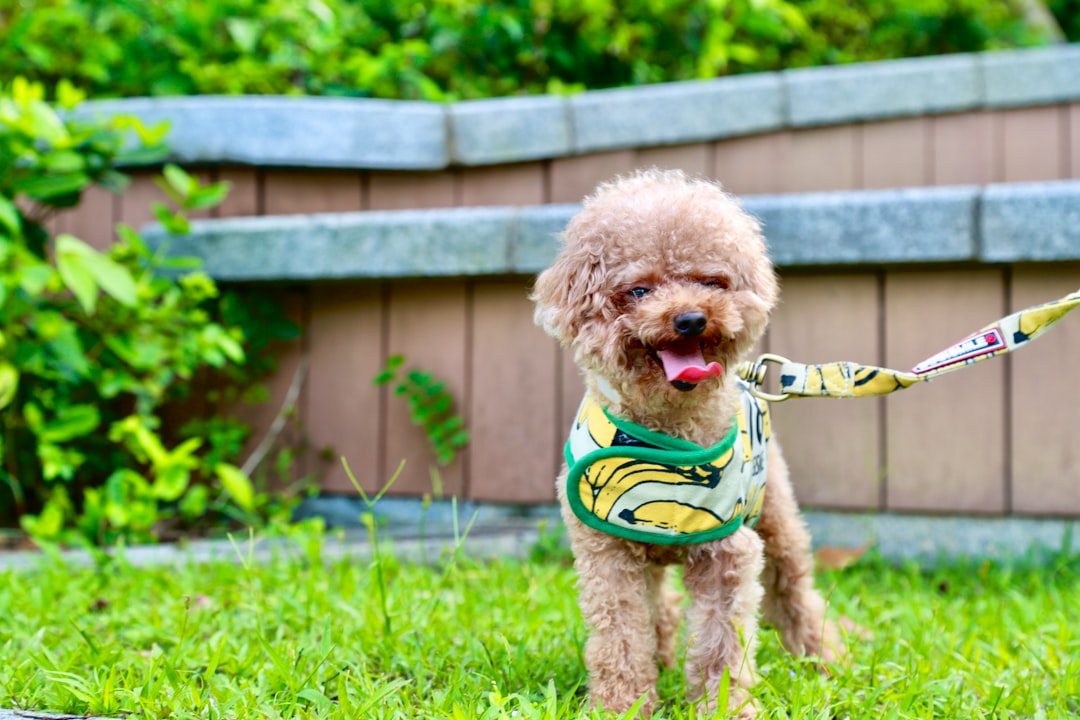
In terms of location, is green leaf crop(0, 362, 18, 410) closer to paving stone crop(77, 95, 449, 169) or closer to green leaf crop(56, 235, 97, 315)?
green leaf crop(56, 235, 97, 315)

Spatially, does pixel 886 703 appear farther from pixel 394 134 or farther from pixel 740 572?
pixel 394 134

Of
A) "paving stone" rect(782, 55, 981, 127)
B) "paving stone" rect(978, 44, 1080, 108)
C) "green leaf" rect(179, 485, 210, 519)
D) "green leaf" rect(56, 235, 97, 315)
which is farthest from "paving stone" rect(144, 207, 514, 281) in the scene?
"paving stone" rect(978, 44, 1080, 108)

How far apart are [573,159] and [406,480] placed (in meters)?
1.36

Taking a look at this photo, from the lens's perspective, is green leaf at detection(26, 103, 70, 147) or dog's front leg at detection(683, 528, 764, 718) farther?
green leaf at detection(26, 103, 70, 147)

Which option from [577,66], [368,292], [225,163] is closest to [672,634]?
[368,292]

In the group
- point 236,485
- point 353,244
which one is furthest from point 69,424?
point 353,244

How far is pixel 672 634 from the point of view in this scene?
2182mm

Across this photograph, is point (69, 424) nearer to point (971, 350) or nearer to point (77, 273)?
point (77, 273)

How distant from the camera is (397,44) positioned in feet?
15.2

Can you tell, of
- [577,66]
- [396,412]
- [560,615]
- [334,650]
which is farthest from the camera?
[577,66]

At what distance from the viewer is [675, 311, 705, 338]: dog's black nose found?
158 centimetres

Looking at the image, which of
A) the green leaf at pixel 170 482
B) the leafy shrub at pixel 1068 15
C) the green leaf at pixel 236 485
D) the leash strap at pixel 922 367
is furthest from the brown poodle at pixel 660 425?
the leafy shrub at pixel 1068 15

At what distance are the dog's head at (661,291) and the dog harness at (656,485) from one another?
4.7 inches

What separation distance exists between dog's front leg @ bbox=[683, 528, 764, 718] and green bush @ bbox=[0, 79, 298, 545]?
182 centimetres
